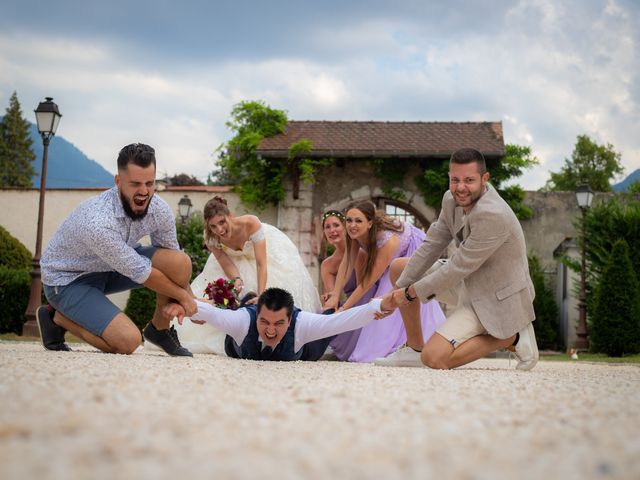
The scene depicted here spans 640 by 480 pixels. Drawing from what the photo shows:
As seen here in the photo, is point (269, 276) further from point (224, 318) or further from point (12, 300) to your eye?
point (12, 300)

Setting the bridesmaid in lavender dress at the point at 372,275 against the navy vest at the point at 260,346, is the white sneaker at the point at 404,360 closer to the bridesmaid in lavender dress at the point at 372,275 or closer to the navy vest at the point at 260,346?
the navy vest at the point at 260,346

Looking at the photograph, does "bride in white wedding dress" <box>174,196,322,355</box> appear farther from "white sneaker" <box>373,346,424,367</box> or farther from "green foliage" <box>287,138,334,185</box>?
"green foliage" <box>287,138,334,185</box>

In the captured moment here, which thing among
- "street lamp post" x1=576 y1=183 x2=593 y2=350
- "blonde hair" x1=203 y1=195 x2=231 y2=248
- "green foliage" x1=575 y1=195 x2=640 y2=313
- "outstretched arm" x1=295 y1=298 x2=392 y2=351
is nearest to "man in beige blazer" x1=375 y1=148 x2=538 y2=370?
"outstretched arm" x1=295 y1=298 x2=392 y2=351

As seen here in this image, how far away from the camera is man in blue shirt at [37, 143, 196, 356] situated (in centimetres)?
465

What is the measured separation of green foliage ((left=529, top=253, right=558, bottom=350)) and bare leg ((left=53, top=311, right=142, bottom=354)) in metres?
11.1

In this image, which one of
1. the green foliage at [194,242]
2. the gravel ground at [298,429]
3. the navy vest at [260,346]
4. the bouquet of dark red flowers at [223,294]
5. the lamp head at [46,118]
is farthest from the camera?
the green foliage at [194,242]

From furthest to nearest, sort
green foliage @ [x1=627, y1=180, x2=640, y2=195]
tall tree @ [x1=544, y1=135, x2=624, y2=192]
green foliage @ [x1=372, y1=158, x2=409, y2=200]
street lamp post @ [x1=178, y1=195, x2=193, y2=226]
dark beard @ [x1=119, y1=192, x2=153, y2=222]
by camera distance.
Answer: tall tree @ [x1=544, y1=135, x2=624, y2=192] → green foliage @ [x1=627, y1=180, x2=640, y2=195] → green foliage @ [x1=372, y1=158, x2=409, y2=200] → street lamp post @ [x1=178, y1=195, x2=193, y2=226] → dark beard @ [x1=119, y1=192, x2=153, y2=222]

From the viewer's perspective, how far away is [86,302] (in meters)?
5.02

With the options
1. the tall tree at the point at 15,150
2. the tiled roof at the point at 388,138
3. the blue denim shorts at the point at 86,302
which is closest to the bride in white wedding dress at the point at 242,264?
the blue denim shorts at the point at 86,302

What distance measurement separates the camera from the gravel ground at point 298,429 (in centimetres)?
162

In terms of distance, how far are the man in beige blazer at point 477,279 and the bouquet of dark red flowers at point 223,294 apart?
2.14m

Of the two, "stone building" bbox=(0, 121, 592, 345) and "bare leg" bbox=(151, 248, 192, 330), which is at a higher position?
"stone building" bbox=(0, 121, 592, 345)

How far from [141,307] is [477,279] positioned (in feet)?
29.1

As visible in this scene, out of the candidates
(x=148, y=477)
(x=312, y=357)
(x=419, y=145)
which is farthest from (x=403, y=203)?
(x=148, y=477)
